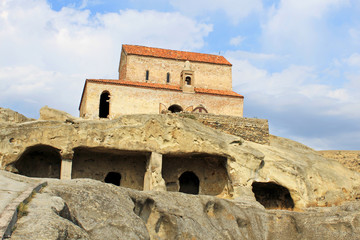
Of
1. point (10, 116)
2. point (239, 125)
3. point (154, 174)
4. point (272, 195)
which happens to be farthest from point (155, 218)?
point (10, 116)

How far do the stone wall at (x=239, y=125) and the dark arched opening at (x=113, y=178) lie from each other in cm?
418

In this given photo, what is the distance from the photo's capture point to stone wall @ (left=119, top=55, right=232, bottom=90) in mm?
30094

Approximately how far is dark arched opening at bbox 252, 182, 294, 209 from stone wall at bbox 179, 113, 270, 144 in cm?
235

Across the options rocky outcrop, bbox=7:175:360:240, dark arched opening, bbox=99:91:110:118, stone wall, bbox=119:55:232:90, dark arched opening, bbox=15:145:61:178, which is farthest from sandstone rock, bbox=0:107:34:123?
rocky outcrop, bbox=7:175:360:240

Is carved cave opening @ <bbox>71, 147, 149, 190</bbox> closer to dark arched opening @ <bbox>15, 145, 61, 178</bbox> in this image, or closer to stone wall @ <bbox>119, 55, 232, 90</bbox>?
dark arched opening @ <bbox>15, 145, 61, 178</bbox>

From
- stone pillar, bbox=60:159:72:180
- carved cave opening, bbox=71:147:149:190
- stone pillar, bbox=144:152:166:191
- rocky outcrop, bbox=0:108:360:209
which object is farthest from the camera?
carved cave opening, bbox=71:147:149:190

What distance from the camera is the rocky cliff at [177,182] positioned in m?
9.58

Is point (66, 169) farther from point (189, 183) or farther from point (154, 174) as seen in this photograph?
point (189, 183)

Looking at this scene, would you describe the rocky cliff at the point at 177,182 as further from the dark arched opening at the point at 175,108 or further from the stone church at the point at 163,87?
the dark arched opening at the point at 175,108

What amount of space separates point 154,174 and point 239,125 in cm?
600

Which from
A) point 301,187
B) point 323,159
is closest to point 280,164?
point 301,187

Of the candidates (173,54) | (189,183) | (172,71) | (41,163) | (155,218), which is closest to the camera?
(155,218)

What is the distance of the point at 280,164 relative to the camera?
18375 millimetres

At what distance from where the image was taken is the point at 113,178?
20.2 m
